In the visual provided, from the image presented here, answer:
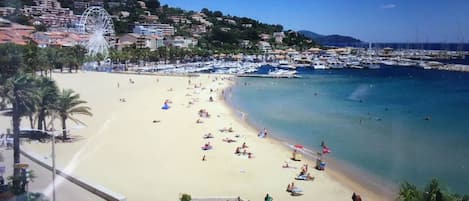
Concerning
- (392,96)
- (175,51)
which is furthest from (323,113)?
(175,51)

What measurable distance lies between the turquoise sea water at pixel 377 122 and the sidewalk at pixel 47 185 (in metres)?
8.43

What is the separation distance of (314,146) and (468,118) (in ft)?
43.6

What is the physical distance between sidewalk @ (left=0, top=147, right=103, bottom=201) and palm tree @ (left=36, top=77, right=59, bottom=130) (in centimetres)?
325

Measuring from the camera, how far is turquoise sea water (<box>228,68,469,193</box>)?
14721 mm

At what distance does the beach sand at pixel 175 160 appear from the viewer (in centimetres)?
1061

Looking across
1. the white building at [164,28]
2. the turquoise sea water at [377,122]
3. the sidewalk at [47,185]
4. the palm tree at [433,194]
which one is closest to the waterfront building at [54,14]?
the white building at [164,28]

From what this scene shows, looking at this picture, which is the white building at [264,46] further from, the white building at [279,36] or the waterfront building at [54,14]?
the waterfront building at [54,14]

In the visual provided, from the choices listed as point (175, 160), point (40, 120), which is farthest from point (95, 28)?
point (175, 160)

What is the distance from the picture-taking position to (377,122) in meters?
23.4

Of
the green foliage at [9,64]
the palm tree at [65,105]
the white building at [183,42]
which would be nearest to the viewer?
the green foliage at [9,64]

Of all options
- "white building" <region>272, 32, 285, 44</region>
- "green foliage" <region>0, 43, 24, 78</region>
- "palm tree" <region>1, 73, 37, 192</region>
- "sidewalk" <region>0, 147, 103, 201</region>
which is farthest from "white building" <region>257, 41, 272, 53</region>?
"sidewalk" <region>0, 147, 103, 201</region>

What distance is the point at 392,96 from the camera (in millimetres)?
37156

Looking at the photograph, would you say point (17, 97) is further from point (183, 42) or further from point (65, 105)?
point (183, 42)

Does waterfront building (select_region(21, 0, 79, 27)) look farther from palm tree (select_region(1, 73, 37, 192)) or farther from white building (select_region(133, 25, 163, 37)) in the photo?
palm tree (select_region(1, 73, 37, 192))
